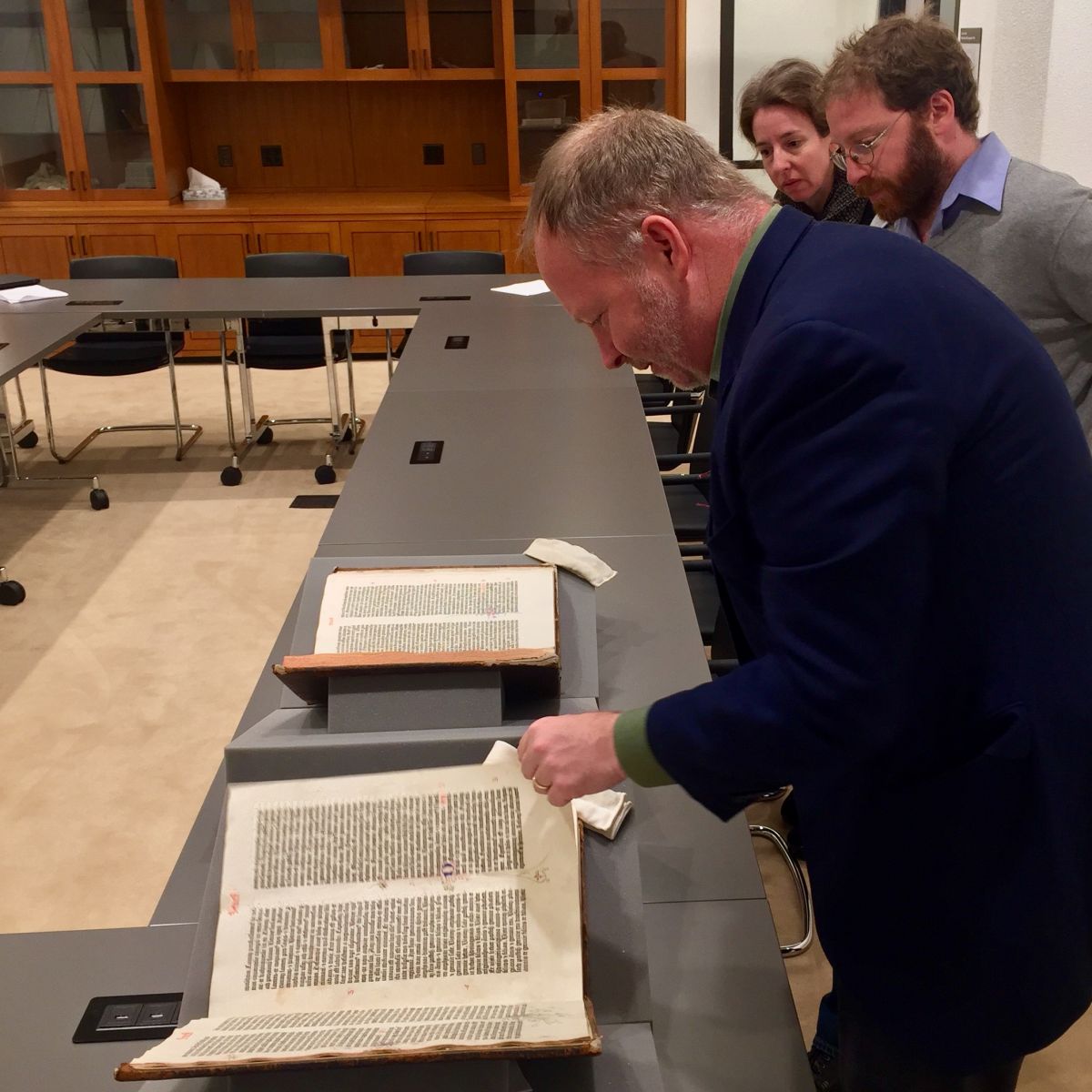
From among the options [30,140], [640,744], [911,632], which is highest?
[30,140]

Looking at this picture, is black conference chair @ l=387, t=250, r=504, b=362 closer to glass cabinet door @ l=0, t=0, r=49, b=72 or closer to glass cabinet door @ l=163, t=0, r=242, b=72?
glass cabinet door @ l=163, t=0, r=242, b=72

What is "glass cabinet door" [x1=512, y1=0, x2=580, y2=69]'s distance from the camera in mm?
6348

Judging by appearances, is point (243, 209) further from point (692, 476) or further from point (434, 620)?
point (434, 620)

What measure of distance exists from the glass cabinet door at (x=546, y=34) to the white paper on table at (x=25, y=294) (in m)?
3.01

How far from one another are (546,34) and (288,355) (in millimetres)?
2668

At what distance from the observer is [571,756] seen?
105 cm

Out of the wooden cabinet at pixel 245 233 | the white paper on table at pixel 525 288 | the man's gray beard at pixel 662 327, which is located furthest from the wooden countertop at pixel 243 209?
the man's gray beard at pixel 662 327

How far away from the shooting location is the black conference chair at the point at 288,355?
5.10m

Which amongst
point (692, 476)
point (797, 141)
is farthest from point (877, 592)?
point (797, 141)

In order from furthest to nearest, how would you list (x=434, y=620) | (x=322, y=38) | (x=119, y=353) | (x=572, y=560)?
(x=322, y=38) → (x=119, y=353) → (x=572, y=560) → (x=434, y=620)

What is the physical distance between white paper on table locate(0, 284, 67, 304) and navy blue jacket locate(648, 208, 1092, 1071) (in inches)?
177

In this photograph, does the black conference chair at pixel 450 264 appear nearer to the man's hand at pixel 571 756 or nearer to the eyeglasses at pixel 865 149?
the eyeglasses at pixel 865 149

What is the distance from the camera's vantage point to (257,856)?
109 centimetres

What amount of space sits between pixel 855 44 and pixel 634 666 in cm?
126
